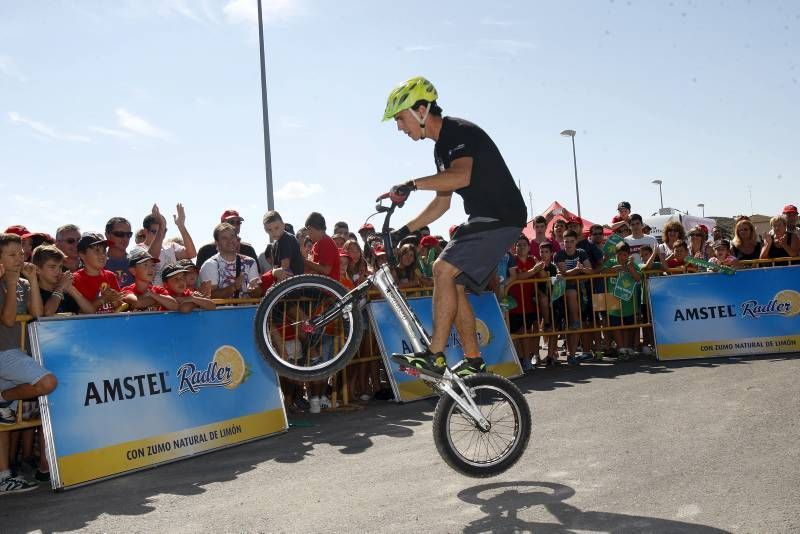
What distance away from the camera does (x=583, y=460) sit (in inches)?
226

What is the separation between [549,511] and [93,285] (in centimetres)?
479

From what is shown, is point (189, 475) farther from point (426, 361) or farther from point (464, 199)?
point (464, 199)

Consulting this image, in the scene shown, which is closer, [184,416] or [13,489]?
[13,489]

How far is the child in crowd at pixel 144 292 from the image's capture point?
24.0ft

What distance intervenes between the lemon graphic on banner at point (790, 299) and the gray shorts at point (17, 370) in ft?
33.8

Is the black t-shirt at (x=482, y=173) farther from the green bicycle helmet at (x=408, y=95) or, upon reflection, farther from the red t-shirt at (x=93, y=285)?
the red t-shirt at (x=93, y=285)

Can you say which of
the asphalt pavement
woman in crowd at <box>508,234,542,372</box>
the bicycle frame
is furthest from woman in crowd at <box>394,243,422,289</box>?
the bicycle frame

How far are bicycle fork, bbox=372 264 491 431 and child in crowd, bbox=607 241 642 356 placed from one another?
25.0 ft

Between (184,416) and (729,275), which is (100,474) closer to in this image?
(184,416)

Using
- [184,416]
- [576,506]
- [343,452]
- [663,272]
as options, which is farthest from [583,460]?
[663,272]

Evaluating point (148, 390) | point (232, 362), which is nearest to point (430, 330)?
point (232, 362)

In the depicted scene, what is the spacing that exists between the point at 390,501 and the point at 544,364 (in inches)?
301

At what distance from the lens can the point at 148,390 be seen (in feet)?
22.4

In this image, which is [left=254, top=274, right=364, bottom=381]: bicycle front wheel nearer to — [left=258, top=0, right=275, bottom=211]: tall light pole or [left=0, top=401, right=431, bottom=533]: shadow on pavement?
[left=0, top=401, right=431, bottom=533]: shadow on pavement
